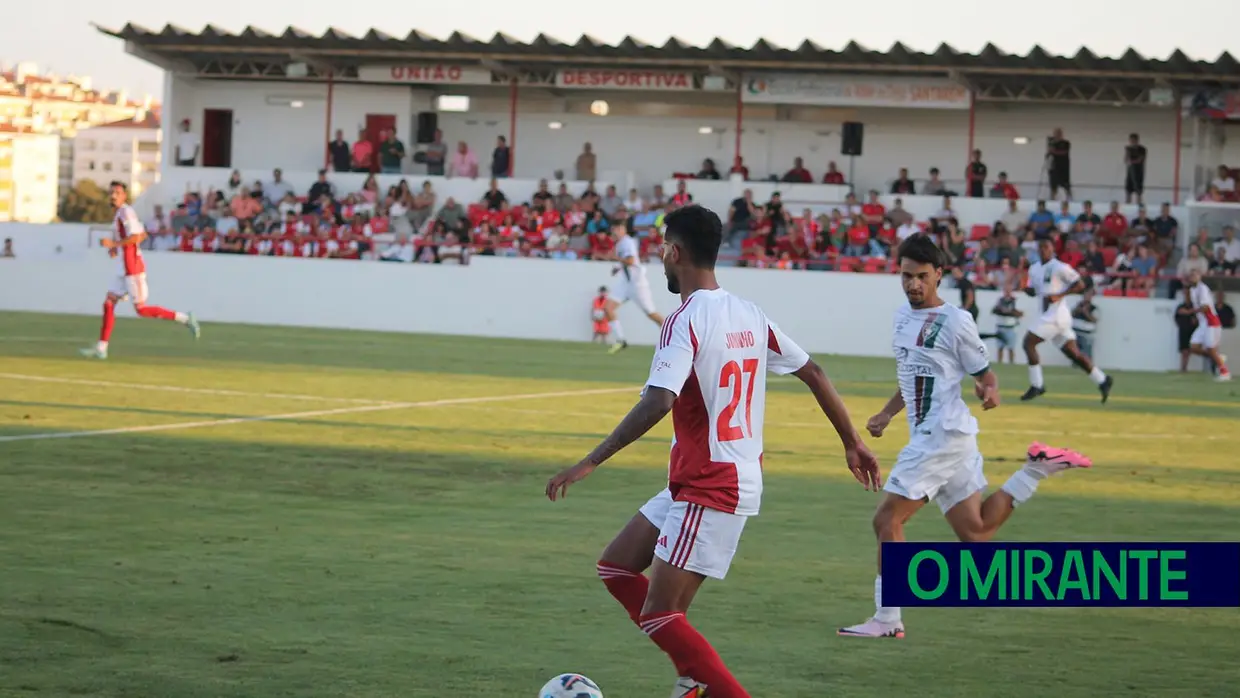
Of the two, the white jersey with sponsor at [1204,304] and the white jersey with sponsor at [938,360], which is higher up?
the white jersey with sponsor at [1204,304]

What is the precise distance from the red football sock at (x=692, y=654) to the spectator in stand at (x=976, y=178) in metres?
35.8

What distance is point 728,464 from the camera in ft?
19.7

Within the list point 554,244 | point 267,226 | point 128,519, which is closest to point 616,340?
point 554,244

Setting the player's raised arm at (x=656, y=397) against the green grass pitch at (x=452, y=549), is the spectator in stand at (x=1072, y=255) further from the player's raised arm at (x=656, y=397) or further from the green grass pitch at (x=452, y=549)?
the player's raised arm at (x=656, y=397)

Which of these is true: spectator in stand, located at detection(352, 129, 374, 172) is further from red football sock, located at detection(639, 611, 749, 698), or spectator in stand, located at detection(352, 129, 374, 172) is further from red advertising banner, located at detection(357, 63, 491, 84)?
red football sock, located at detection(639, 611, 749, 698)

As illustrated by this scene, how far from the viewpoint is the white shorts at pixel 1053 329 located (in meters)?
23.1

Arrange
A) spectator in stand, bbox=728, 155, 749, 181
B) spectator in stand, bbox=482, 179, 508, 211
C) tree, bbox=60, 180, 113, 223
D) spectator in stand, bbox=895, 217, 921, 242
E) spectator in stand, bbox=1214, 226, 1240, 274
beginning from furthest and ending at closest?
tree, bbox=60, 180, 113, 223 < spectator in stand, bbox=728, 155, 749, 181 < spectator in stand, bbox=482, 179, 508, 211 < spectator in stand, bbox=895, 217, 921, 242 < spectator in stand, bbox=1214, 226, 1240, 274

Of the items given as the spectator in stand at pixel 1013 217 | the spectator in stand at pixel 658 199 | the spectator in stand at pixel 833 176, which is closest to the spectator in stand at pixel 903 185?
the spectator in stand at pixel 833 176

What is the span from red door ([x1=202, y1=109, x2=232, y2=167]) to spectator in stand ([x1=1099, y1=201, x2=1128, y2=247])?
24955mm

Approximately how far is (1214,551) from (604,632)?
14.3 feet

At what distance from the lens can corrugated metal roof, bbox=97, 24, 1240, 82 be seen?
3962 cm

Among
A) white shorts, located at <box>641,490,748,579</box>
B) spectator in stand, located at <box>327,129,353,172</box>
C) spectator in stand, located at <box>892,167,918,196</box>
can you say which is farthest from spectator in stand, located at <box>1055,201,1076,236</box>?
white shorts, located at <box>641,490,748,579</box>

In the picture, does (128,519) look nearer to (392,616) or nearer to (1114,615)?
(392,616)

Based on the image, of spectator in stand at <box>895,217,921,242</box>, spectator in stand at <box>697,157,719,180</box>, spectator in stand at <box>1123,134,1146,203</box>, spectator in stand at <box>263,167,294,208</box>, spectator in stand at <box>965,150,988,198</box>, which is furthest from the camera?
spectator in stand at <box>263,167,294,208</box>
